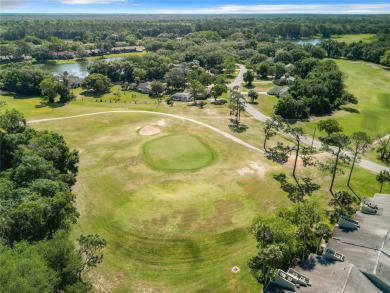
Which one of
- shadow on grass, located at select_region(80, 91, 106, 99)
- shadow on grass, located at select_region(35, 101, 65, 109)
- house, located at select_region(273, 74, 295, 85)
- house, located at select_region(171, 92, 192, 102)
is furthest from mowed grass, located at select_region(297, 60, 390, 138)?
shadow on grass, located at select_region(35, 101, 65, 109)

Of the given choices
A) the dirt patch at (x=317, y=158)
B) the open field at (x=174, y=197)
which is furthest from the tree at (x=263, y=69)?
the dirt patch at (x=317, y=158)

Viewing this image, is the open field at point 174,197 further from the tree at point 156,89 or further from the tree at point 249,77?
the tree at point 249,77

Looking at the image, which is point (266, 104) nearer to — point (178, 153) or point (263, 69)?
point (263, 69)

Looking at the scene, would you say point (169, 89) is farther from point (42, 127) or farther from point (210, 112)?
point (42, 127)

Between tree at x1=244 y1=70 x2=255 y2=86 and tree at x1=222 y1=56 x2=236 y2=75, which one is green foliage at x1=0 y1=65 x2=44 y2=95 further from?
tree at x1=244 y1=70 x2=255 y2=86

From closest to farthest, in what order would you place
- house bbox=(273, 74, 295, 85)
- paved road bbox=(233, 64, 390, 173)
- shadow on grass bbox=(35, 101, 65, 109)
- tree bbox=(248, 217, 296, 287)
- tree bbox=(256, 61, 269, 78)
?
tree bbox=(248, 217, 296, 287) < paved road bbox=(233, 64, 390, 173) < shadow on grass bbox=(35, 101, 65, 109) < house bbox=(273, 74, 295, 85) < tree bbox=(256, 61, 269, 78)

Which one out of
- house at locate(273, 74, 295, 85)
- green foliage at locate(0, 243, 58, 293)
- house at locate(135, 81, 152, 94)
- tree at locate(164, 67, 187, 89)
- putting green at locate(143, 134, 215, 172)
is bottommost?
putting green at locate(143, 134, 215, 172)

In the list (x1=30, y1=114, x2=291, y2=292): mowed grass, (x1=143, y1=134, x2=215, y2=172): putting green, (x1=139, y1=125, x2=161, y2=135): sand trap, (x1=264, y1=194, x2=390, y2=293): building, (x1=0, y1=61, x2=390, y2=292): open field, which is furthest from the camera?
(x1=139, y1=125, x2=161, y2=135): sand trap

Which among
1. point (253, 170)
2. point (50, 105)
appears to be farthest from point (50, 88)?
point (253, 170)
